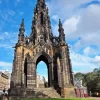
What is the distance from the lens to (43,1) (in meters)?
41.7

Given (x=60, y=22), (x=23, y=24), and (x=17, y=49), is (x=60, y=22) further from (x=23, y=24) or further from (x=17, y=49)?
(x=17, y=49)

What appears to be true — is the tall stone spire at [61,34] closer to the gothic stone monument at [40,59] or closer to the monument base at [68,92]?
the gothic stone monument at [40,59]

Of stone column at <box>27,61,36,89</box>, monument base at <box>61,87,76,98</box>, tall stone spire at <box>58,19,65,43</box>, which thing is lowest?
monument base at <box>61,87,76,98</box>

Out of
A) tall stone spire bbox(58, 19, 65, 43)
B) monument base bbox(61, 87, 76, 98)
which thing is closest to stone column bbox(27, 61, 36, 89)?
monument base bbox(61, 87, 76, 98)

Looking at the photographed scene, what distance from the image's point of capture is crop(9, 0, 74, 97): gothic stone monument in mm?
28828

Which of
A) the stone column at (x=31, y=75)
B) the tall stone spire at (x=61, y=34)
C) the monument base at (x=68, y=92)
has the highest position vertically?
the tall stone spire at (x=61, y=34)

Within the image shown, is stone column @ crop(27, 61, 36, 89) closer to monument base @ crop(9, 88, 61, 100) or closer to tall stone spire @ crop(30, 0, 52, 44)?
monument base @ crop(9, 88, 61, 100)

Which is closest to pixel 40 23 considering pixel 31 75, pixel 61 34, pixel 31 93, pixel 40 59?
pixel 61 34

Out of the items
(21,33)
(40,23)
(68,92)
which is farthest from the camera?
(40,23)

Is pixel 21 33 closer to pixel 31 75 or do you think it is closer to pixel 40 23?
pixel 40 23

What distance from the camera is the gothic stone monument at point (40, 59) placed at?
94.6 ft

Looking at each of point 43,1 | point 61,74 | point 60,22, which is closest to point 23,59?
point 61,74

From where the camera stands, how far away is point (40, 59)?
118 feet

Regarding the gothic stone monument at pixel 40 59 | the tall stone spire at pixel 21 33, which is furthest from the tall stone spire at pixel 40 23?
the tall stone spire at pixel 21 33
